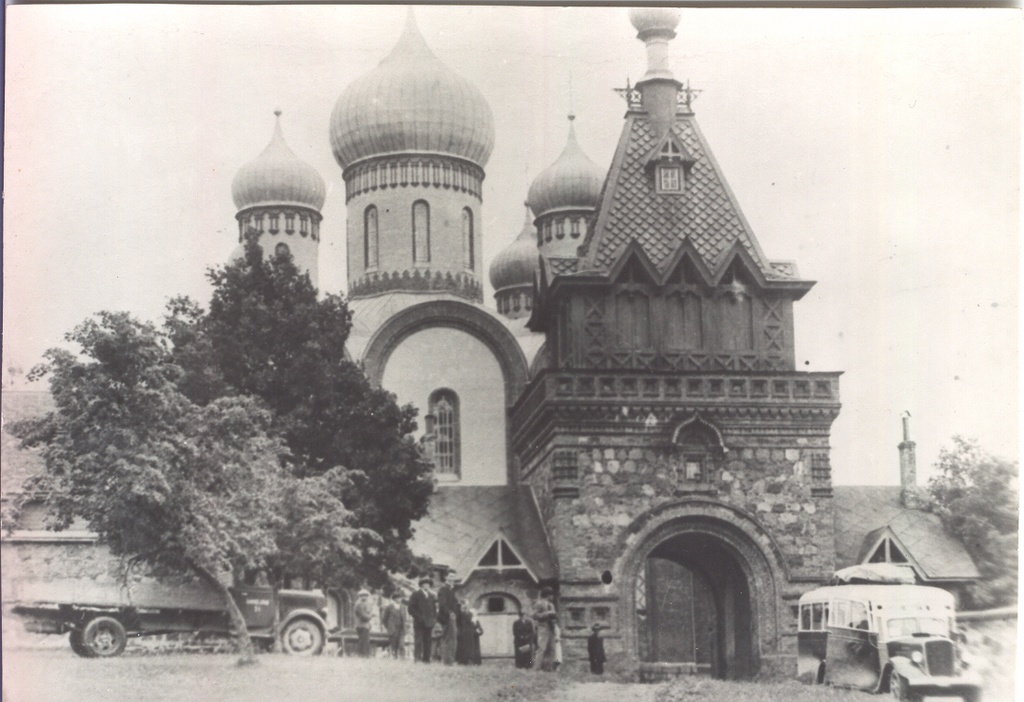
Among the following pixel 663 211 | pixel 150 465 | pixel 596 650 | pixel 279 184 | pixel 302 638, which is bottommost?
pixel 596 650

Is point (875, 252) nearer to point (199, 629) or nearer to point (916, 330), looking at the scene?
point (916, 330)

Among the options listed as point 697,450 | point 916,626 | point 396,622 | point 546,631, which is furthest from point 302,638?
point 916,626

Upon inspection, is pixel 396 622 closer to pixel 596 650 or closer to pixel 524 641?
pixel 524 641

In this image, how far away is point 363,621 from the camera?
90.0 ft

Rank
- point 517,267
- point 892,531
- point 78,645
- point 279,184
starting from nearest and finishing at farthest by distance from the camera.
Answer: point 78,645, point 892,531, point 279,184, point 517,267

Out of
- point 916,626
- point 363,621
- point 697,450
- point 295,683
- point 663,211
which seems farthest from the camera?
point 663,211

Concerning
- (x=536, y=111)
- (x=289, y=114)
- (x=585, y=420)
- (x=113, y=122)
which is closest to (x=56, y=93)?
(x=113, y=122)

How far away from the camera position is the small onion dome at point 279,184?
3419cm

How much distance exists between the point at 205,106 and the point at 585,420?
8.07m

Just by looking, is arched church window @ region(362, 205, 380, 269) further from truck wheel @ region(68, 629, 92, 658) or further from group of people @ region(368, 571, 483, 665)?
truck wheel @ region(68, 629, 92, 658)

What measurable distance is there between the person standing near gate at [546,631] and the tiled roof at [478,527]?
2.34 ft

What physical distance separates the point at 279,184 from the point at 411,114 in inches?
184

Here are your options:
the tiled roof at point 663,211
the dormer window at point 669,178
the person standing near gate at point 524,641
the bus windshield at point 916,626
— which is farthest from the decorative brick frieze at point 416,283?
the bus windshield at point 916,626

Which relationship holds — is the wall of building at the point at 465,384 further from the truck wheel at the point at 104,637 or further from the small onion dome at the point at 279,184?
the truck wheel at the point at 104,637
